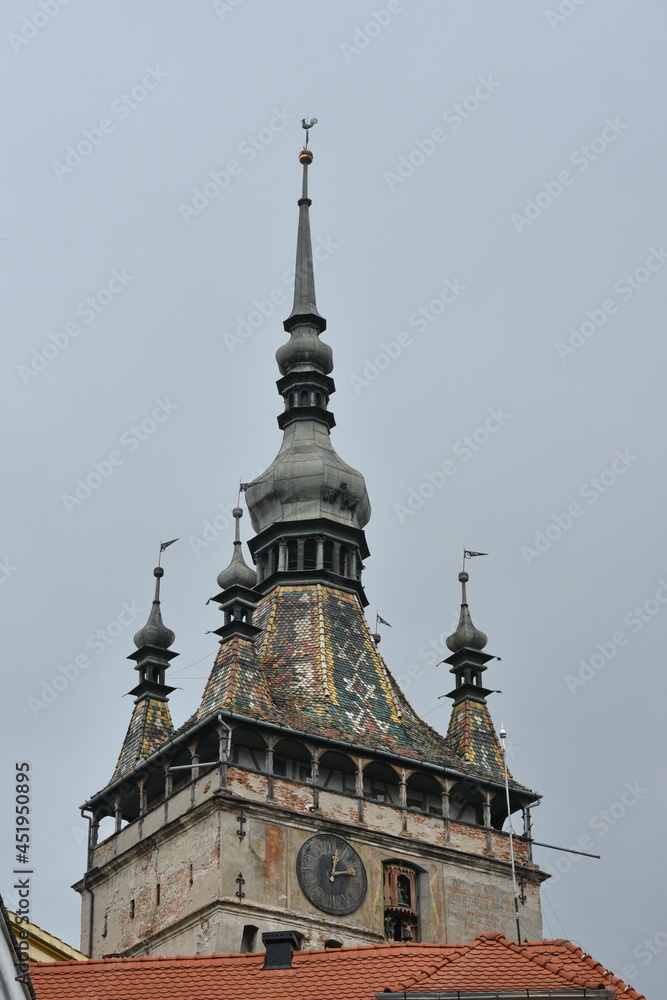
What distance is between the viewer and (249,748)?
213 feet

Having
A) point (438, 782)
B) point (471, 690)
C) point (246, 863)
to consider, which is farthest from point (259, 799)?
point (471, 690)

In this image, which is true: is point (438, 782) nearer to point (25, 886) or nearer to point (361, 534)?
point (361, 534)

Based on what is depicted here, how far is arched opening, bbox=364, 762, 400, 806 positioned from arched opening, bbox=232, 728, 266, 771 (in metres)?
3.14

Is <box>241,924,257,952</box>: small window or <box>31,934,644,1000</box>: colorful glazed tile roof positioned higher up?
<box>241,924,257,952</box>: small window

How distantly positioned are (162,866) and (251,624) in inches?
346

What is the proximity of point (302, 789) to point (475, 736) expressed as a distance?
835 cm

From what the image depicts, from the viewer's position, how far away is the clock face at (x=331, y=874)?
203 feet

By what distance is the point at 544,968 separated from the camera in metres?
34.2

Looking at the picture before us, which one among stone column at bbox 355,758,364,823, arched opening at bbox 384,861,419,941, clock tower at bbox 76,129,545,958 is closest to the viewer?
clock tower at bbox 76,129,545,958

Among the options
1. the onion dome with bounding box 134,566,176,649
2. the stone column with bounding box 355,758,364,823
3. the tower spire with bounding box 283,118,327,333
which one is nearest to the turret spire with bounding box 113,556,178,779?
the onion dome with bounding box 134,566,176,649

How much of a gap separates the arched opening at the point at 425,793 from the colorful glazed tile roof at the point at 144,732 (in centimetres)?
719

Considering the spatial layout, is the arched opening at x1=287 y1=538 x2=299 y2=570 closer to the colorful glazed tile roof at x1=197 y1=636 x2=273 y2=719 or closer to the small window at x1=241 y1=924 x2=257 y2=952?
the colorful glazed tile roof at x1=197 y1=636 x2=273 y2=719

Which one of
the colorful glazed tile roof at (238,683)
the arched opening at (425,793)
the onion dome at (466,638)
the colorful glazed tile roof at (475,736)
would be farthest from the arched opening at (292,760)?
the onion dome at (466,638)

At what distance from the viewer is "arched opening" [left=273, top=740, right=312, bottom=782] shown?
64938 millimetres
